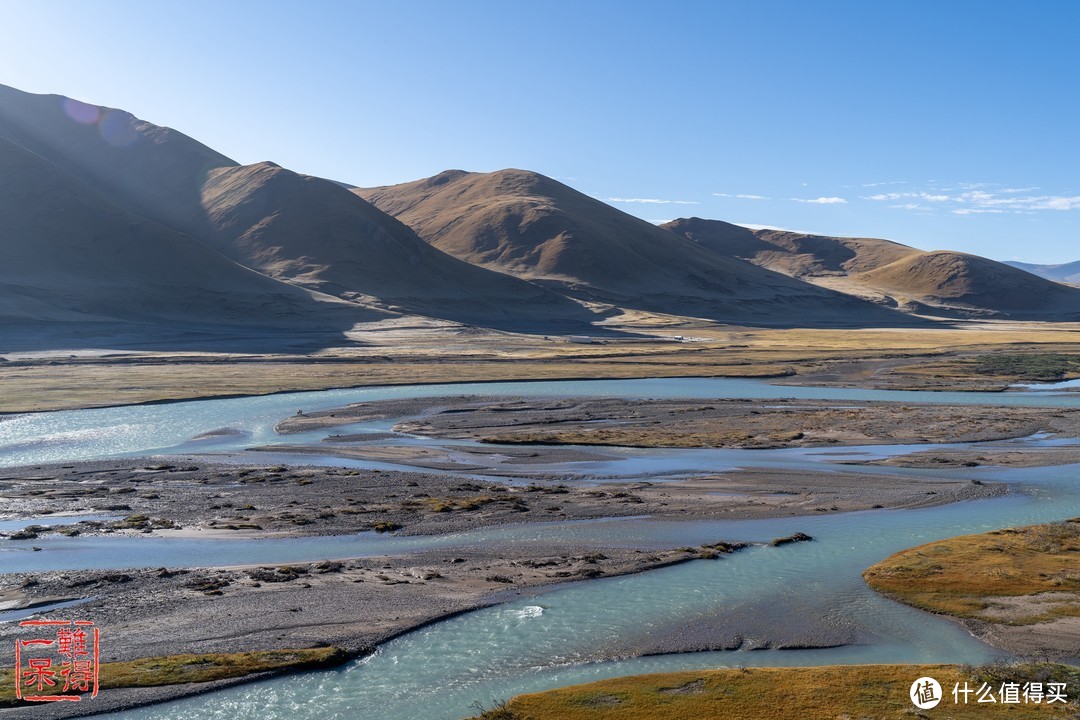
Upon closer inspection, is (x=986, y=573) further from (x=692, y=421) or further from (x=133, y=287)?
(x=133, y=287)

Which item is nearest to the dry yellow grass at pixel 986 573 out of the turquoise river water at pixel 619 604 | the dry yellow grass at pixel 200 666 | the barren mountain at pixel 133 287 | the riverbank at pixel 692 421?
the turquoise river water at pixel 619 604

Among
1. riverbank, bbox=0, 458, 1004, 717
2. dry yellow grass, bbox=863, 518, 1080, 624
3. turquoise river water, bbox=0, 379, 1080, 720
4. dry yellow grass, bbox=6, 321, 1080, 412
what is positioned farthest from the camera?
dry yellow grass, bbox=6, 321, 1080, 412

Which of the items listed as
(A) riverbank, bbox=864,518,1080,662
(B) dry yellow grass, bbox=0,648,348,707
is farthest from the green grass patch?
(B) dry yellow grass, bbox=0,648,348,707

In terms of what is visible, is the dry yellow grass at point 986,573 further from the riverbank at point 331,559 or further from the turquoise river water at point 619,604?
the riverbank at point 331,559

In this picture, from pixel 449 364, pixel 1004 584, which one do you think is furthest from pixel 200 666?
pixel 449 364

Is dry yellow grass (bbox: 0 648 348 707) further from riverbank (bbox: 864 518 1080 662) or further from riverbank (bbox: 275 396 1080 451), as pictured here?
riverbank (bbox: 275 396 1080 451)

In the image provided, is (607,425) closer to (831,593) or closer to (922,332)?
(831,593)
